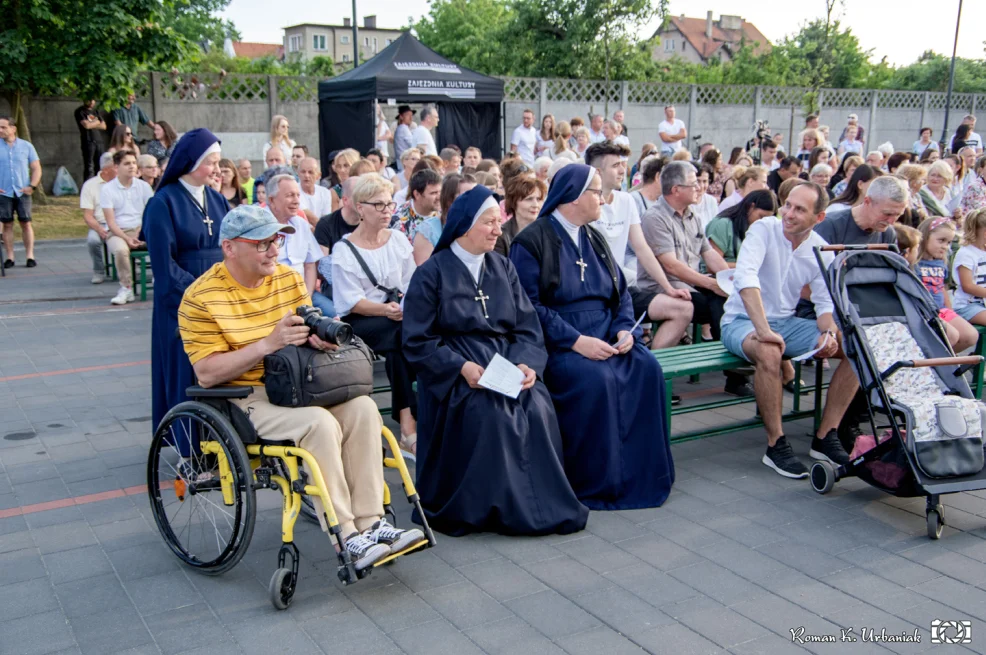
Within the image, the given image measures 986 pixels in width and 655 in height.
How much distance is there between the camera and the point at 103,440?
5.82 meters

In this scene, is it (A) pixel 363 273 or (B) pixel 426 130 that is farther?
(B) pixel 426 130

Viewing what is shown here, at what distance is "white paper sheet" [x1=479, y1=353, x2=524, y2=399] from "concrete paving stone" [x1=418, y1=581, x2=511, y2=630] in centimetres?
98

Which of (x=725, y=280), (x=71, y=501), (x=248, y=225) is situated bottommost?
(x=71, y=501)

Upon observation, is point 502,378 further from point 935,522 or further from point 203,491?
point 935,522

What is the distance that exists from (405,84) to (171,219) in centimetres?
1026

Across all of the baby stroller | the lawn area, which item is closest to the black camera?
the baby stroller

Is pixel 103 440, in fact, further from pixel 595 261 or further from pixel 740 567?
pixel 740 567

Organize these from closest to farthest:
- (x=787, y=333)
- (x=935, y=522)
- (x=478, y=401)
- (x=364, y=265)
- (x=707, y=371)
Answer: (x=935, y=522) → (x=478, y=401) → (x=707, y=371) → (x=364, y=265) → (x=787, y=333)

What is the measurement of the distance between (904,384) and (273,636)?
136 inches

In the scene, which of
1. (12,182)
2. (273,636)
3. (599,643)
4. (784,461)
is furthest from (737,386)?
(12,182)

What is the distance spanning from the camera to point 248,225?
3.93m

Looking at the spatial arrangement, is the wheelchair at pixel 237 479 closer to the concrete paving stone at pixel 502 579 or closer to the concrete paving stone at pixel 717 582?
the concrete paving stone at pixel 502 579

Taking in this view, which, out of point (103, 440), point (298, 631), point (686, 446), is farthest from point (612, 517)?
point (103, 440)

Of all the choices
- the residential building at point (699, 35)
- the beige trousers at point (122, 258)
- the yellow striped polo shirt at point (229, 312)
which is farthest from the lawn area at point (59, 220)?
the residential building at point (699, 35)
